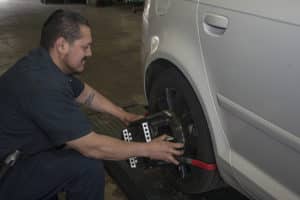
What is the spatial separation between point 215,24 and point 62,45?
64 cm

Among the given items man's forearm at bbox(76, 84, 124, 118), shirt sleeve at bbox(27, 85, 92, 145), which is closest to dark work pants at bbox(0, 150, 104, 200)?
shirt sleeve at bbox(27, 85, 92, 145)

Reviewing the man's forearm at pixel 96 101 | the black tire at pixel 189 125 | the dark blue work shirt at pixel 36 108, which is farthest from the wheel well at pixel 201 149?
the dark blue work shirt at pixel 36 108

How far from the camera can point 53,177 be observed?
162 cm

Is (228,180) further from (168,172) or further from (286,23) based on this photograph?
(286,23)

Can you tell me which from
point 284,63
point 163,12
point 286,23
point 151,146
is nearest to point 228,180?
point 151,146

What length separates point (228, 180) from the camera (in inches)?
60.7

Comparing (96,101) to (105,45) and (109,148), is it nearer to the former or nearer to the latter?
(109,148)

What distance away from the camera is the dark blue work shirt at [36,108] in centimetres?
147

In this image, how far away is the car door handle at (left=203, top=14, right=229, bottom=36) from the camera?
4.55ft

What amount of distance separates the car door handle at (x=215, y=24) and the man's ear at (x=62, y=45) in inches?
22.9

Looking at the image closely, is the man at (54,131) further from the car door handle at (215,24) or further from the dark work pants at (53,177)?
the car door handle at (215,24)

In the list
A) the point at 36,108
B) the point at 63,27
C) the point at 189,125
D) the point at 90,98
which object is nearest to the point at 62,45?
the point at 63,27

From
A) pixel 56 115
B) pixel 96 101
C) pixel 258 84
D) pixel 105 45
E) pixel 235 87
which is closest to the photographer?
pixel 258 84

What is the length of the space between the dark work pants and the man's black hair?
0.50m
